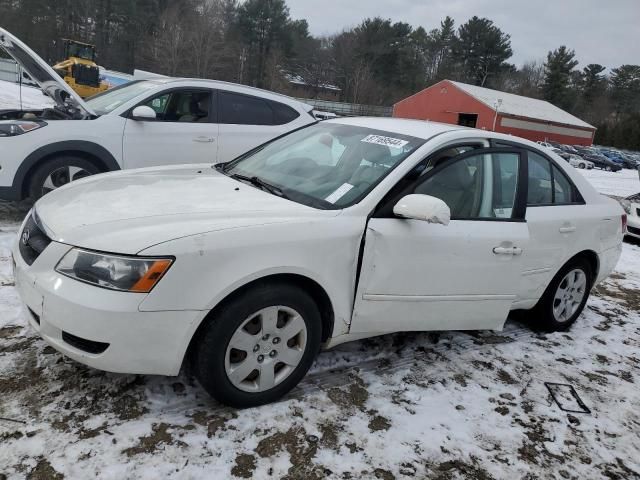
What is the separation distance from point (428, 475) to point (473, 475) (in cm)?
24

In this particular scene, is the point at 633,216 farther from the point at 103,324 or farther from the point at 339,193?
the point at 103,324

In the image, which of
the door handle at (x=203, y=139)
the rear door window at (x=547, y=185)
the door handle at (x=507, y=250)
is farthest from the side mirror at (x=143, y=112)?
the door handle at (x=507, y=250)

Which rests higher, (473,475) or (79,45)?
(79,45)

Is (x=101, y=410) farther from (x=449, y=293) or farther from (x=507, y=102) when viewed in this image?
(x=507, y=102)

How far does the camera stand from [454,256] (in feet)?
10.2

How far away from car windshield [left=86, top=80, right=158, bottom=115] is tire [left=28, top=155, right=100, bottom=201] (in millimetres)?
637

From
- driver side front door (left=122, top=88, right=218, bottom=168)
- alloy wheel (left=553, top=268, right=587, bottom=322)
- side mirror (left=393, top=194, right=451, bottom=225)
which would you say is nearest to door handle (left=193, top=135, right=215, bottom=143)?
driver side front door (left=122, top=88, right=218, bottom=168)

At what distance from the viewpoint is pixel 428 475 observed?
2449 millimetres

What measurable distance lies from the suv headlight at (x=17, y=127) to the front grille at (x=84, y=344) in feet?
11.9

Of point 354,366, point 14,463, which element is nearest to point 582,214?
point 354,366

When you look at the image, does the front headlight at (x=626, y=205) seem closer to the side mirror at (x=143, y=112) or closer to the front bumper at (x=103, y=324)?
the side mirror at (x=143, y=112)

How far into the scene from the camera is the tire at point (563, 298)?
419cm

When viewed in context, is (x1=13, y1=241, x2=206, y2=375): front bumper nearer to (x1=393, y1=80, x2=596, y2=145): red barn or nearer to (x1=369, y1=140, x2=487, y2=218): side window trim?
(x1=369, y1=140, x2=487, y2=218): side window trim

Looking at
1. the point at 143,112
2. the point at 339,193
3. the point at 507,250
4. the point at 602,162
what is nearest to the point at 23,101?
the point at 143,112
